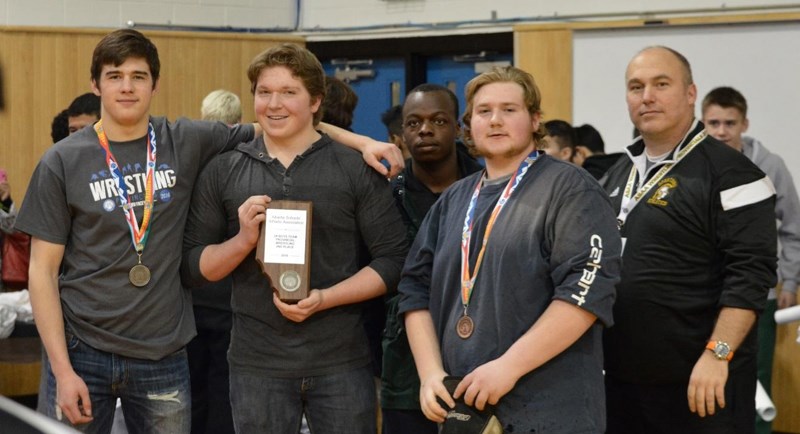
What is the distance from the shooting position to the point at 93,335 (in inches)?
140

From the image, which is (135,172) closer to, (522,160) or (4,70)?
(522,160)

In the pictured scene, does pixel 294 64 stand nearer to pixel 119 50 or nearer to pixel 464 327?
pixel 119 50

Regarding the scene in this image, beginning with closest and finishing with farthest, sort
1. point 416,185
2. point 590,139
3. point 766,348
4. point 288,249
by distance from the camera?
point 288,249, point 416,185, point 766,348, point 590,139

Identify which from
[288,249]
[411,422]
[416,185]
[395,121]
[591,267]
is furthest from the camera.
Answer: [395,121]

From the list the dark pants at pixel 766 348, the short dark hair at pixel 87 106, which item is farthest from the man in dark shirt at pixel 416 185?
the dark pants at pixel 766 348

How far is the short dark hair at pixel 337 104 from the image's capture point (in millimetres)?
4430

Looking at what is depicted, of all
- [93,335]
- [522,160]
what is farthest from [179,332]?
[522,160]

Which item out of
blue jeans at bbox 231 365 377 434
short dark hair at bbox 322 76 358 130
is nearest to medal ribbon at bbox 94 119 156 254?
blue jeans at bbox 231 365 377 434

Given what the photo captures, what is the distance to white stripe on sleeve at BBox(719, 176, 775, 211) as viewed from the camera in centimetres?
352

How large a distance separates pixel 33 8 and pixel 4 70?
1.88 ft

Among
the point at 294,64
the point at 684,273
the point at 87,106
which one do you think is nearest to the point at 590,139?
the point at 87,106

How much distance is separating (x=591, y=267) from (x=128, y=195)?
146 centimetres

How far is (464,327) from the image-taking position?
321 centimetres

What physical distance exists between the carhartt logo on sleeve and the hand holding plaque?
0.85 meters
